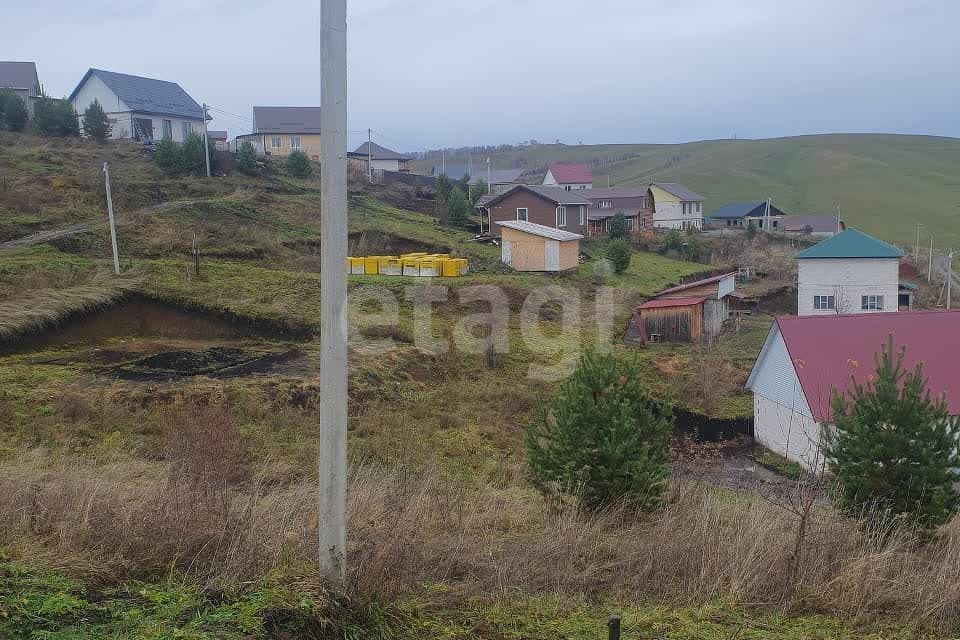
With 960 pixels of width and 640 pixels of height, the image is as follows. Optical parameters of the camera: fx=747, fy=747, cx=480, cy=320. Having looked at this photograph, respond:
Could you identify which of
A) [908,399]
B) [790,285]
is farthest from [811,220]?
[908,399]

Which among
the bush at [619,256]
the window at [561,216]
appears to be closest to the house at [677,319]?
the bush at [619,256]

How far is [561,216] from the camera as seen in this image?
37.1m

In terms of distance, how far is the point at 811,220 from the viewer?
5191 cm

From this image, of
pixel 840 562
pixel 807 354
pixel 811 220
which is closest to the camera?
pixel 840 562

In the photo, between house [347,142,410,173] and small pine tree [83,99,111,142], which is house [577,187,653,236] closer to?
house [347,142,410,173]

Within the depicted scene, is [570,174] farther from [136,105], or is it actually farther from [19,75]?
[19,75]

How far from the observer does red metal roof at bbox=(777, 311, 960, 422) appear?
12797mm

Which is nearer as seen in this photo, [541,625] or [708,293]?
[541,625]

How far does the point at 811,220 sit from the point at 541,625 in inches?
2130

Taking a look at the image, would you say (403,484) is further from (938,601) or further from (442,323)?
(442,323)

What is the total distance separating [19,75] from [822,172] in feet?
Answer: 252

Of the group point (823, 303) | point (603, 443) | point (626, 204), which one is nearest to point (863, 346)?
point (603, 443)

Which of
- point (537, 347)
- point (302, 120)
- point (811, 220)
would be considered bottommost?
point (537, 347)

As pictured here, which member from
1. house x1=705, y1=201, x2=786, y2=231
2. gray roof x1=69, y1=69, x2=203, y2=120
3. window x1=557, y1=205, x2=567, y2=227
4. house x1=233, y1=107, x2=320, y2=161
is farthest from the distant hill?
gray roof x1=69, y1=69, x2=203, y2=120
